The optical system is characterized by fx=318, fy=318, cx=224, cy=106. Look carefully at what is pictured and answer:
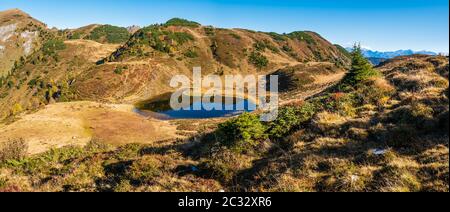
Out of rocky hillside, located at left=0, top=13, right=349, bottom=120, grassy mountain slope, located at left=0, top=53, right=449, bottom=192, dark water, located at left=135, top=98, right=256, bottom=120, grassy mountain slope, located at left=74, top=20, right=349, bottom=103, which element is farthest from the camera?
rocky hillside, located at left=0, top=13, right=349, bottom=120

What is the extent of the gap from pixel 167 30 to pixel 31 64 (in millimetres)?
89925

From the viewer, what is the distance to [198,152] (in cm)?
1931

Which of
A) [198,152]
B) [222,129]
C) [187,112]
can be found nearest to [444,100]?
[222,129]

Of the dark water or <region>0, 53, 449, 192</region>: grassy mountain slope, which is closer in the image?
<region>0, 53, 449, 192</region>: grassy mountain slope

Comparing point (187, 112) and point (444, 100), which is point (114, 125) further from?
point (444, 100)

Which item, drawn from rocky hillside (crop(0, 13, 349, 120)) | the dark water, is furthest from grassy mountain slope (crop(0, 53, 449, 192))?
rocky hillside (crop(0, 13, 349, 120))

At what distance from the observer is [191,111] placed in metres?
74.2

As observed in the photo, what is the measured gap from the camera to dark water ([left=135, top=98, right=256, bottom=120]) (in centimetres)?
6856

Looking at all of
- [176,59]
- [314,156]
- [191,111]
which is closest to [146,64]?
[176,59]

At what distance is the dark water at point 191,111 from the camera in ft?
225

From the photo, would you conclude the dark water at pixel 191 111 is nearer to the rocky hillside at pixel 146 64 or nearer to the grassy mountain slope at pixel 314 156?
the rocky hillside at pixel 146 64

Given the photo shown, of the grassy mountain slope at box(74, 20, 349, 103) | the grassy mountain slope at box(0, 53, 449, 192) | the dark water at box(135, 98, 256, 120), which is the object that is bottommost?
the dark water at box(135, 98, 256, 120)

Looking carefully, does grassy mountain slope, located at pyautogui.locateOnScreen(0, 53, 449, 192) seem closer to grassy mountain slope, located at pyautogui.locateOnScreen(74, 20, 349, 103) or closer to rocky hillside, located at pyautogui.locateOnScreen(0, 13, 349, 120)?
rocky hillside, located at pyautogui.locateOnScreen(0, 13, 349, 120)

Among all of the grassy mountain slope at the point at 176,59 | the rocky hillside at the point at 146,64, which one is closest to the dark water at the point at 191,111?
the rocky hillside at the point at 146,64
